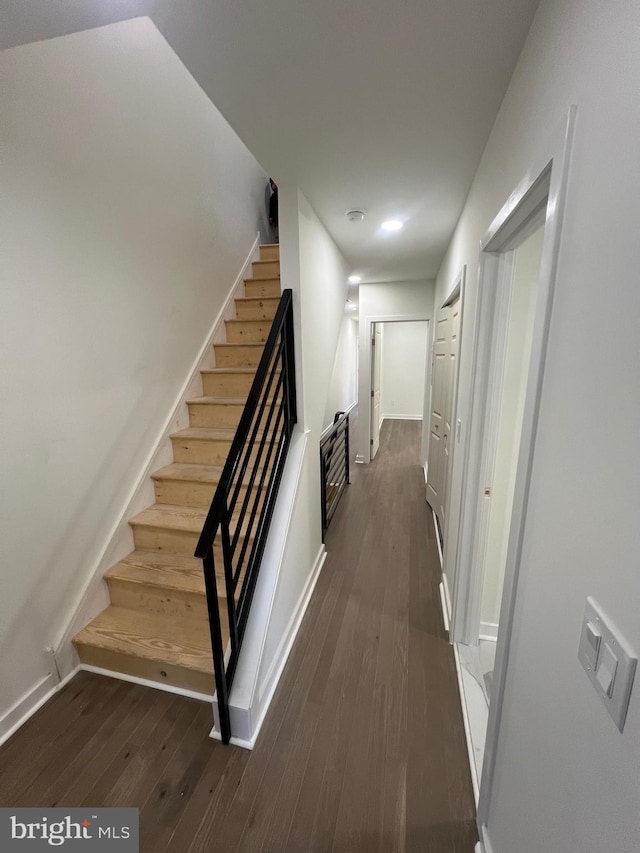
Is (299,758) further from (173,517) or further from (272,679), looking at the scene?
(173,517)

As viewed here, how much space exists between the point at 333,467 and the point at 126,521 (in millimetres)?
1934

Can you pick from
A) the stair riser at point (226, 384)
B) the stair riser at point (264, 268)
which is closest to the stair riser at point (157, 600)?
the stair riser at point (226, 384)

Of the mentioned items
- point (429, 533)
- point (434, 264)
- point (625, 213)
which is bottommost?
point (429, 533)

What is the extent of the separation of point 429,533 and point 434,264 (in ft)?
8.72

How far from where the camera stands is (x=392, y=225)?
2391 millimetres

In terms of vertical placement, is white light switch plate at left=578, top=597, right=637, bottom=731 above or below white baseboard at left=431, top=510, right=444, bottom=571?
above

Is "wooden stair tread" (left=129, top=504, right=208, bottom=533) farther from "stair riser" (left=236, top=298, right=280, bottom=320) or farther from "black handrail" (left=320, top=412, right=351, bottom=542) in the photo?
"stair riser" (left=236, top=298, right=280, bottom=320)

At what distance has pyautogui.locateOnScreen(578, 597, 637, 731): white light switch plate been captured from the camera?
0.49 meters

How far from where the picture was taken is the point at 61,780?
4.29 ft

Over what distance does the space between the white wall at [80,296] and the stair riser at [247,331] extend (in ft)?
1.67

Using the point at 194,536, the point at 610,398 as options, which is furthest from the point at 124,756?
the point at 610,398

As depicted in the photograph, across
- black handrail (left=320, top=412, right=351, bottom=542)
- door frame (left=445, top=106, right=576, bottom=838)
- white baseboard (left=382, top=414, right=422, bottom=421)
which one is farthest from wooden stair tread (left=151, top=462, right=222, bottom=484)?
white baseboard (left=382, top=414, right=422, bottom=421)

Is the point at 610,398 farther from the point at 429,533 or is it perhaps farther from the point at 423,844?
the point at 429,533

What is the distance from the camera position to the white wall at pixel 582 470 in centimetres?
51
